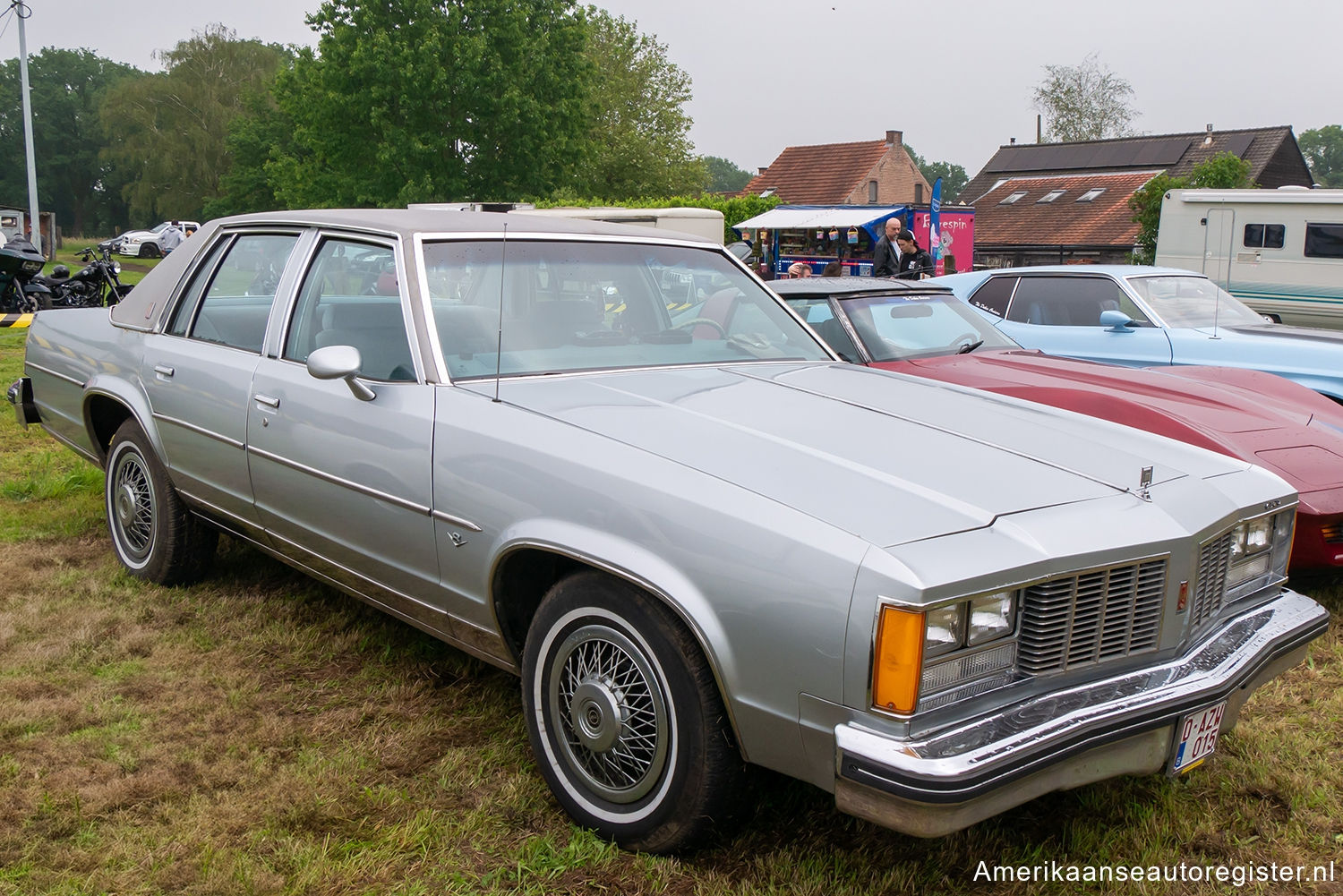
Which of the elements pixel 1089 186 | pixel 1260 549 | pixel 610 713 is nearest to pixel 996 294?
pixel 1260 549

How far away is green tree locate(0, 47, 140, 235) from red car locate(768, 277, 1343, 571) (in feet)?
285

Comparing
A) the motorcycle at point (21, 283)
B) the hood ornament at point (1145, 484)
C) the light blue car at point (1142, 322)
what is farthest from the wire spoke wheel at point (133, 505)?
the motorcycle at point (21, 283)

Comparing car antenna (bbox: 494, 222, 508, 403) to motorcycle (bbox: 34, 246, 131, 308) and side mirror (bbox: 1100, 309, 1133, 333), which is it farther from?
motorcycle (bbox: 34, 246, 131, 308)

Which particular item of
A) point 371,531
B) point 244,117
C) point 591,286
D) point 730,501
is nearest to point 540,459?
point 730,501

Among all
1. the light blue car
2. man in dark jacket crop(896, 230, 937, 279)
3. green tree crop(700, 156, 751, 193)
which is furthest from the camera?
green tree crop(700, 156, 751, 193)

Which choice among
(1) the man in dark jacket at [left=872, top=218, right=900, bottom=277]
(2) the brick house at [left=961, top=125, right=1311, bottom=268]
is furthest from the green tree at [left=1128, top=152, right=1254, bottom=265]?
(1) the man in dark jacket at [left=872, top=218, right=900, bottom=277]

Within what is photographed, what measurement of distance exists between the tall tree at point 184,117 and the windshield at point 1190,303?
2320 inches

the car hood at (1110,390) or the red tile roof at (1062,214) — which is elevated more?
the red tile roof at (1062,214)

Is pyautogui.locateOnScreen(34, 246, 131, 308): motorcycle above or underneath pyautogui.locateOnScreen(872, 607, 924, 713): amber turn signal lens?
underneath

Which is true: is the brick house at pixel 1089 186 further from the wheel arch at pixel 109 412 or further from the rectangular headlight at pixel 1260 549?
the rectangular headlight at pixel 1260 549

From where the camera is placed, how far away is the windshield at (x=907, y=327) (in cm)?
587

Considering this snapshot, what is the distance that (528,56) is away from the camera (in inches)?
1332

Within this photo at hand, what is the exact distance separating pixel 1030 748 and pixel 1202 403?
3.53 metres

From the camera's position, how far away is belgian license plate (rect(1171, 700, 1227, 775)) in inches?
92.6
